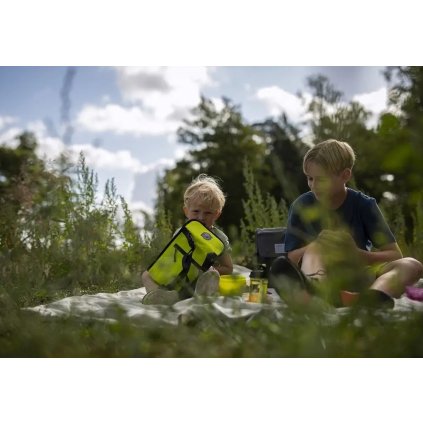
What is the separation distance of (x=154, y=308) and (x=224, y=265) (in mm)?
969

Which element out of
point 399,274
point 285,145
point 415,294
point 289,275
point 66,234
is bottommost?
point 415,294

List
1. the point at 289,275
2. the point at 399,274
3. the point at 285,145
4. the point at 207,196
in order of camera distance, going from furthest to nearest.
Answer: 1. the point at 285,145
2. the point at 207,196
3. the point at 399,274
4. the point at 289,275

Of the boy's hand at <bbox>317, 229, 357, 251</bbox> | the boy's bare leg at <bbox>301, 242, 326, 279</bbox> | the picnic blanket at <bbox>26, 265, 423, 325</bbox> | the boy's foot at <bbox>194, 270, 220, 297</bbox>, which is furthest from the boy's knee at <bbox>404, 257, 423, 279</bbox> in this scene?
the boy's hand at <bbox>317, 229, 357, 251</bbox>

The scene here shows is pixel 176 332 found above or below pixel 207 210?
below

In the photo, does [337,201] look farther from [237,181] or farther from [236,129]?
[236,129]

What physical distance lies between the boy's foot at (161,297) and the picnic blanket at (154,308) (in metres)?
0.06

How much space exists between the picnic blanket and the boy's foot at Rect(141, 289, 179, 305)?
6 centimetres

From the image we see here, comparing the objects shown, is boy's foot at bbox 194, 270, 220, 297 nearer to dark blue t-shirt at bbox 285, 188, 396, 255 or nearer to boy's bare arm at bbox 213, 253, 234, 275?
dark blue t-shirt at bbox 285, 188, 396, 255

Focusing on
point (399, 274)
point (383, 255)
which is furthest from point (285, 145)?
point (399, 274)

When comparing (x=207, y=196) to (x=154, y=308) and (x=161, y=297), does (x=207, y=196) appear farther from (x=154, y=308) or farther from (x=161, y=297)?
(x=154, y=308)

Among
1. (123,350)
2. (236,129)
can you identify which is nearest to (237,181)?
(236,129)

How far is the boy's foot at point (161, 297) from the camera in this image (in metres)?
3.72

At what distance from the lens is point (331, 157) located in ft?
12.9

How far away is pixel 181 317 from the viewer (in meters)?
2.91
